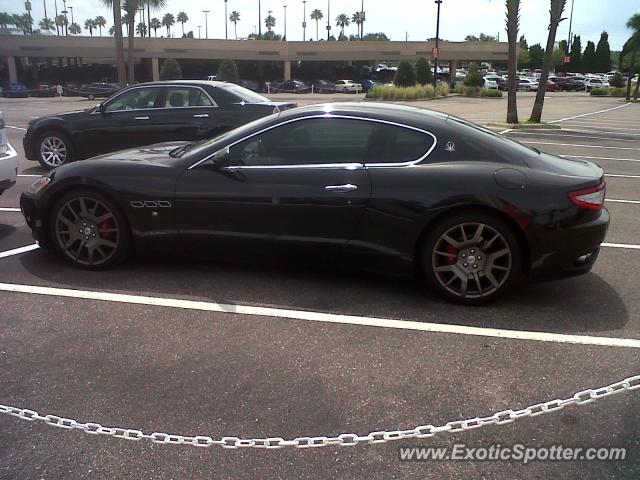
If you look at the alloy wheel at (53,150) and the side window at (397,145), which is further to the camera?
the alloy wheel at (53,150)

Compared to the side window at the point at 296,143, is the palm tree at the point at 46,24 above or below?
above

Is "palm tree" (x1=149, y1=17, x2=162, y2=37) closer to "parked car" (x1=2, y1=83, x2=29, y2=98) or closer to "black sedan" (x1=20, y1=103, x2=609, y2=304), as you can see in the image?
"parked car" (x1=2, y1=83, x2=29, y2=98)

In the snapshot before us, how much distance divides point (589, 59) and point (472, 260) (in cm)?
9637

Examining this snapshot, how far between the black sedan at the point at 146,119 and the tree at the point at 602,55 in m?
91.3

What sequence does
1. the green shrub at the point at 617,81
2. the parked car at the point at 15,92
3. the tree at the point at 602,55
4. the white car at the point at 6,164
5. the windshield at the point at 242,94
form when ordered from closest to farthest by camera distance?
the white car at the point at 6,164 → the windshield at the point at 242,94 → the parked car at the point at 15,92 → the green shrub at the point at 617,81 → the tree at the point at 602,55

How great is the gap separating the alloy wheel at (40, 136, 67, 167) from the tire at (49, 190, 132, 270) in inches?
219

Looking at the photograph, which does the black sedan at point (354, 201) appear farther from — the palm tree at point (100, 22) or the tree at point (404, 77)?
the palm tree at point (100, 22)

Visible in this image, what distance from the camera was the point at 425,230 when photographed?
443cm

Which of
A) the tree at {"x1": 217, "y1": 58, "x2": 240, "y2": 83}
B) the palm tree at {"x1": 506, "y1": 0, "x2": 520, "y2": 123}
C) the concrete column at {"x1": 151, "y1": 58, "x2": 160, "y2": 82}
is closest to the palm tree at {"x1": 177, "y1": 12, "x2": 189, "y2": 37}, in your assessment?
the concrete column at {"x1": 151, "y1": 58, "x2": 160, "y2": 82}

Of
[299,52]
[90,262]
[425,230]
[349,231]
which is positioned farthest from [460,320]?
[299,52]

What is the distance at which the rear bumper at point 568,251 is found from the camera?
4.25m

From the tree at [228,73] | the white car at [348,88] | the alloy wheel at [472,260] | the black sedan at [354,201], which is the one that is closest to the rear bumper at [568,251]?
the black sedan at [354,201]

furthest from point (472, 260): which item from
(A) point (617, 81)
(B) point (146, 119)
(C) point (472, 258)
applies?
(A) point (617, 81)

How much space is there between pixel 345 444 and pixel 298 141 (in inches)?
103
